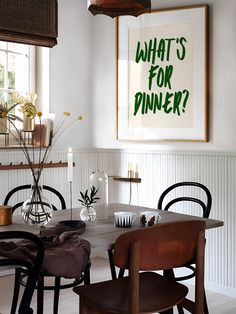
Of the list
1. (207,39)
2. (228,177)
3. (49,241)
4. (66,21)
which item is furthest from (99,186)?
(66,21)

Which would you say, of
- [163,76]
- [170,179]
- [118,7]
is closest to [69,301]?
[170,179]

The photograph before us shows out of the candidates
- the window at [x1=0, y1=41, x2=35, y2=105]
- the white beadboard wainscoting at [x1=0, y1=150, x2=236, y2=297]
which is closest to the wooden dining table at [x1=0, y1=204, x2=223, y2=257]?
the white beadboard wainscoting at [x1=0, y1=150, x2=236, y2=297]

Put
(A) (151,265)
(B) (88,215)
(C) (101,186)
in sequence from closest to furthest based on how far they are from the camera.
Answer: (A) (151,265), (B) (88,215), (C) (101,186)

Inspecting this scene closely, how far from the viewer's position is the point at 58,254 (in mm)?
1878

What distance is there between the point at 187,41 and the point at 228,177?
1069 mm

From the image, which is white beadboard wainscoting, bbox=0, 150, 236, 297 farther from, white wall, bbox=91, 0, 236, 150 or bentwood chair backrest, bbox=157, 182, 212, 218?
bentwood chair backrest, bbox=157, 182, 212, 218

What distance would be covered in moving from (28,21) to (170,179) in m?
1.82

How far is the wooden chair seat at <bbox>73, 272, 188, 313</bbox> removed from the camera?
6.42ft

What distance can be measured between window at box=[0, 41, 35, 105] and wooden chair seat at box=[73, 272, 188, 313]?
7.06ft

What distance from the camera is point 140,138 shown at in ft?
13.1

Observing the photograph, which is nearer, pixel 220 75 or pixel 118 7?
pixel 118 7

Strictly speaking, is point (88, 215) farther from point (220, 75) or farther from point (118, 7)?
point (220, 75)

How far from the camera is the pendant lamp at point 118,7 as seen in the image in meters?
2.33

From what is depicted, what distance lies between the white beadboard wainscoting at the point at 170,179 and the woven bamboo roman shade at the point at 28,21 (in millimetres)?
1367
